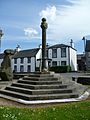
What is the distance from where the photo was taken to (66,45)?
5991cm

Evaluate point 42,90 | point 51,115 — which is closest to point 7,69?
point 42,90

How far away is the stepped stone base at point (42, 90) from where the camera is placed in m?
13.0

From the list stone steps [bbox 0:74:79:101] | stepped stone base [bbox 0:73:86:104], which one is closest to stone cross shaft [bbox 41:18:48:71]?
stepped stone base [bbox 0:73:86:104]

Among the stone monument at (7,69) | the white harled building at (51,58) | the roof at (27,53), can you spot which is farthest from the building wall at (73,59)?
the stone monument at (7,69)

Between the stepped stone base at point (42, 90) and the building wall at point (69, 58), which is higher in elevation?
the building wall at point (69, 58)

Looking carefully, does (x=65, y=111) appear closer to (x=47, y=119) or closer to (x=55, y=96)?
(x=47, y=119)

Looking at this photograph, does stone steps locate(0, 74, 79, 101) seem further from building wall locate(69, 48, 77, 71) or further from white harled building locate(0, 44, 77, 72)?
building wall locate(69, 48, 77, 71)

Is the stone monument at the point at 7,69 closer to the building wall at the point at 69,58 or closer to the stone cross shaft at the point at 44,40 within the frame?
the stone cross shaft at the point at 44,40

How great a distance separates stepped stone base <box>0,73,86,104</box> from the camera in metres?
13.0

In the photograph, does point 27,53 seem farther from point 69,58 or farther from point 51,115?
point 51,115

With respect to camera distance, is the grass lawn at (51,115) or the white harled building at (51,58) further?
the white harled building at (51,58)

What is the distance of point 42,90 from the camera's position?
45.0ft

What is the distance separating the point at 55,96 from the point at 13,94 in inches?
106

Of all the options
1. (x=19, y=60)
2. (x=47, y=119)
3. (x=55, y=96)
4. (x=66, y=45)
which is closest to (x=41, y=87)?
(x=55, y=96)
